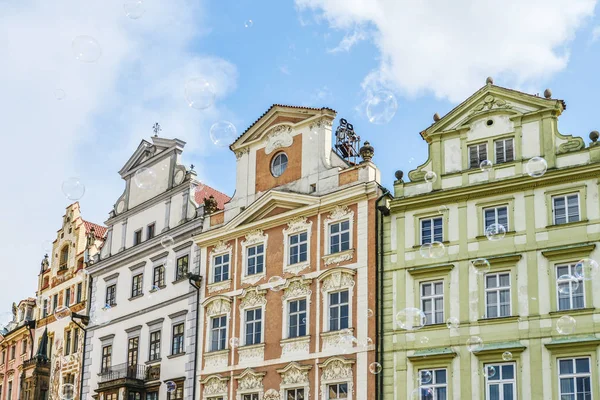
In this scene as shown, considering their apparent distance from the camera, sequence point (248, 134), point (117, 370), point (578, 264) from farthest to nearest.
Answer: point (117, 370) < point (248, 134) < point (578, 264)

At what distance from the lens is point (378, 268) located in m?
34.8

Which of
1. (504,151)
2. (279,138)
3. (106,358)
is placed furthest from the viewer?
(106,358)

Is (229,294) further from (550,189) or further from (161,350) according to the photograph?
(550,189)

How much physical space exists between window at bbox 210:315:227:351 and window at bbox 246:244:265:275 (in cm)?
223

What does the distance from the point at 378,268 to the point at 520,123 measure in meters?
6.87

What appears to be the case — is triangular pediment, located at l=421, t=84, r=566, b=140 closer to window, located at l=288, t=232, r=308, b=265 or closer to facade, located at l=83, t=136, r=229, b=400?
window, located at l=288, t=232, r=308, b=265

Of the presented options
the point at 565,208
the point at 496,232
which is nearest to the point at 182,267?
the point at 496,232

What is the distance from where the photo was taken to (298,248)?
37.9m

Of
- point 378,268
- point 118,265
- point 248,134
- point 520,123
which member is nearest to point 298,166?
point 248,134

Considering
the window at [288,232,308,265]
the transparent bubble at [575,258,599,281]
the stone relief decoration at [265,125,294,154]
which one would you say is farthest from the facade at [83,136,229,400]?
the transparent bubble at [575,258,599,281]

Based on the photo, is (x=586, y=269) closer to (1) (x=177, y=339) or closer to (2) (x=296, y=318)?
(2) (x=296, y=318)

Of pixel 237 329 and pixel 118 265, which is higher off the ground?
pixel 118 265

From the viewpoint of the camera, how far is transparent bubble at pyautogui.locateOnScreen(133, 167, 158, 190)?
46.9 metres

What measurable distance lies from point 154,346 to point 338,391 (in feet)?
36.7
